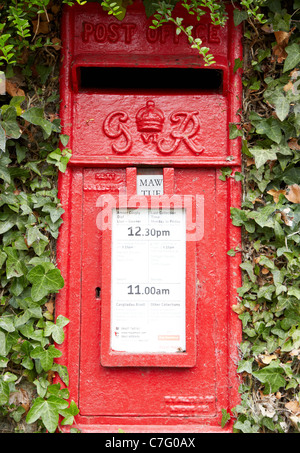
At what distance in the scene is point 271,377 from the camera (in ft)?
6.23

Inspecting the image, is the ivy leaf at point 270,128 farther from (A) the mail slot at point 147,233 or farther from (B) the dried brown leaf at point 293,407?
(B) the dried brown leaf at point 293,407

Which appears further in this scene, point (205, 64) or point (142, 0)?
point (142, 0)

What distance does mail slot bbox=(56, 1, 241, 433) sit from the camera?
1.89 m

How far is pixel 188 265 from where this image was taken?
6.21 feet

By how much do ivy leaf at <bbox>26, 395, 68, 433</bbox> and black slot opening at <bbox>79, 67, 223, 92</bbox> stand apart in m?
1.43

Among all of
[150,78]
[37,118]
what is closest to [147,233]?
[37,118]

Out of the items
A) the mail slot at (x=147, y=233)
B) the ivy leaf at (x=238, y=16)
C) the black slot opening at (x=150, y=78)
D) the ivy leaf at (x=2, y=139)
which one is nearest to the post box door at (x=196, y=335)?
the mail slot at (x=147, y=233)

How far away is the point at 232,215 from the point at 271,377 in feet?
2.45

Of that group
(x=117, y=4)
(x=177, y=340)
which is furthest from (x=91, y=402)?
(x=117, y=4)

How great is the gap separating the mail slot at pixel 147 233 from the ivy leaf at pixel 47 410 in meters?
0.09

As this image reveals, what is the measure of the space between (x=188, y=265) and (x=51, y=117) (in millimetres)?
949

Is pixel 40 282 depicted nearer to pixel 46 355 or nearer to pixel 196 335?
pixel 46 355

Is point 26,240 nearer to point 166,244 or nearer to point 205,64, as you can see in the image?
point 166,244
